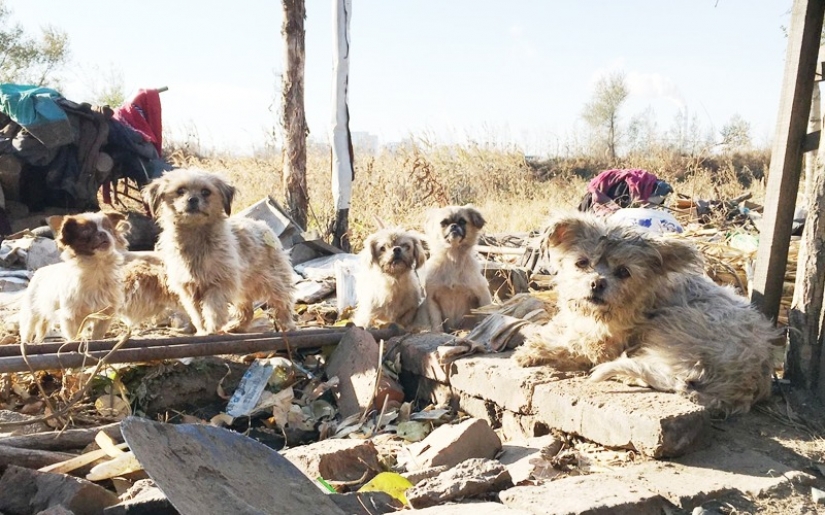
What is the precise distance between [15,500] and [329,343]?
3.09 m

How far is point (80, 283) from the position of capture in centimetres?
605

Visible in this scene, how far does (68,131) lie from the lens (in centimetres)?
1151

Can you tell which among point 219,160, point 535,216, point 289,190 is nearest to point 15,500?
point 289,190

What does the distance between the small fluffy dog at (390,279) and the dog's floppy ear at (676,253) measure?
339cm

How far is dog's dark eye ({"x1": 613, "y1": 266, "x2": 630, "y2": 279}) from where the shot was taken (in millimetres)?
4160

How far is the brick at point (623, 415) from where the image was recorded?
11.5 feet

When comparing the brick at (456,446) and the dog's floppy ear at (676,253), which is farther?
the dog's floppy ear at (676,253)

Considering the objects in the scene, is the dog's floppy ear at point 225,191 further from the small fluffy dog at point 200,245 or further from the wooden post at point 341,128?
the wooden post at point 341,128

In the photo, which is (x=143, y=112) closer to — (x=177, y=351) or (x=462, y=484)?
(x=177, y=351)

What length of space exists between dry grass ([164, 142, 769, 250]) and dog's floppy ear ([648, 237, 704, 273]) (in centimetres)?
771

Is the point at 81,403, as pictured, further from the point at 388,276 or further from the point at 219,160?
the point at 219,160

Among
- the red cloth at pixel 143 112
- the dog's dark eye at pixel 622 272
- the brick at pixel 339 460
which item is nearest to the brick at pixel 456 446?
the brick at pixel 339 460

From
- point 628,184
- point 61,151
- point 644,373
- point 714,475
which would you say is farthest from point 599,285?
point 61,151

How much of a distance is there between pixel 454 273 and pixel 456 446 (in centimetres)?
367
